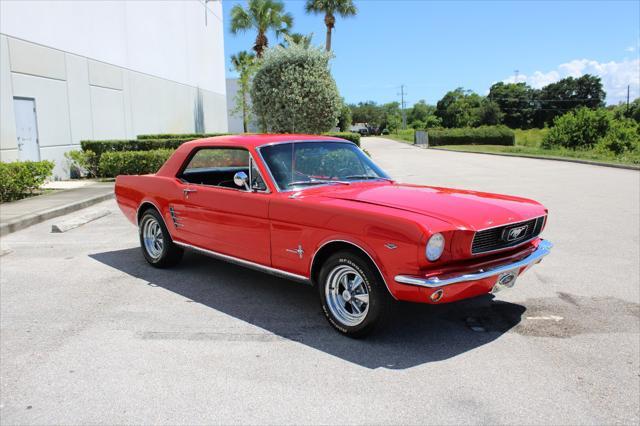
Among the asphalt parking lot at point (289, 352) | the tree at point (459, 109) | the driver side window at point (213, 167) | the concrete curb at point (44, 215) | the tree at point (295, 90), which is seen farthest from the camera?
the tree at point (459, 109)

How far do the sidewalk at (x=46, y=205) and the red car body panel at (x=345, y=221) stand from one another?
14.9 ft

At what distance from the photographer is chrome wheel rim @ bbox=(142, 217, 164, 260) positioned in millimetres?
6184

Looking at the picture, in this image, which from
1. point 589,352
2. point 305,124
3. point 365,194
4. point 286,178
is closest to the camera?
point 589,352

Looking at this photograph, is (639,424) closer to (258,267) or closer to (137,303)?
(258,267)

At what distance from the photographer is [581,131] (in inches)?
1459

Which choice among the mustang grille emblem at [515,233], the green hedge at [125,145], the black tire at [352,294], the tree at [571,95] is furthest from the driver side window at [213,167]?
the tree at [571,95]

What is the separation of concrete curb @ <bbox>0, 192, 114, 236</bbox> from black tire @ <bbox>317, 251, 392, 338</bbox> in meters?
6.61

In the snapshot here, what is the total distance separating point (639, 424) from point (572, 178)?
15.5 m

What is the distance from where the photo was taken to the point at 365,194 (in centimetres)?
445

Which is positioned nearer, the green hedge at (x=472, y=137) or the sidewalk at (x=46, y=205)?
the sidewalk at (x=46, y=205)

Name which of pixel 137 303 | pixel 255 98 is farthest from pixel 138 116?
pixel 137 303

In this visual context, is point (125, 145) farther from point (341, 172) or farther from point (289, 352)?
point (289, 352)

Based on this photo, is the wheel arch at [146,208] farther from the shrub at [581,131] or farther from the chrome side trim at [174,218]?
the shrub at [581,131]

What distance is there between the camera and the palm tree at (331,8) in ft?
142
